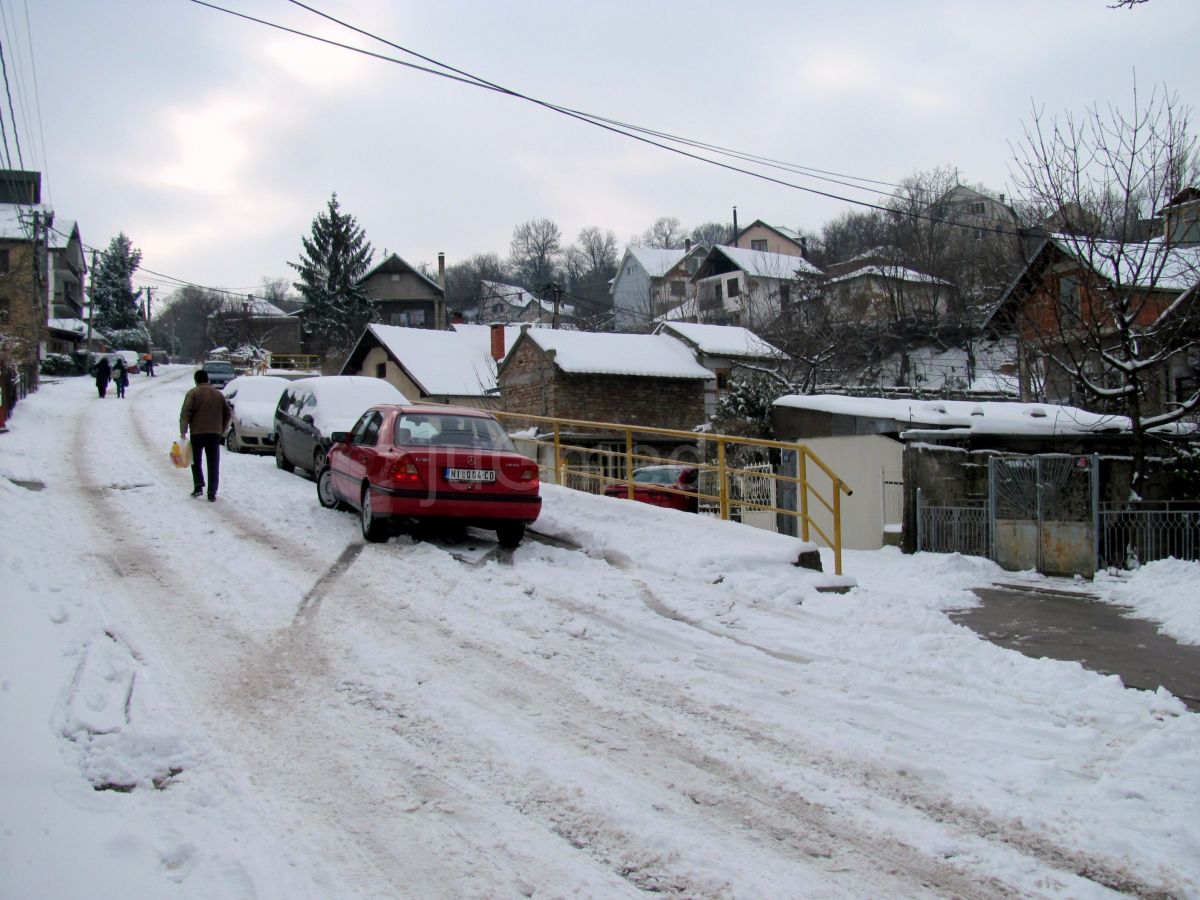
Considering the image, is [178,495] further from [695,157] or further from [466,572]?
[695,157]

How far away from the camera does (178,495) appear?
41.7 feet

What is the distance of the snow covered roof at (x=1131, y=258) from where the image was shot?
55.0ft

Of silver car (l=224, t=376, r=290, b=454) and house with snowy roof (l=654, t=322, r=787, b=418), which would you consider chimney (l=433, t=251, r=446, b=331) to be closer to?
house with snowy roof (l=654, t=322, r=787, b=418)

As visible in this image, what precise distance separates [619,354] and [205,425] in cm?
2401

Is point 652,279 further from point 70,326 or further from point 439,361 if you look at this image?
point 70,326

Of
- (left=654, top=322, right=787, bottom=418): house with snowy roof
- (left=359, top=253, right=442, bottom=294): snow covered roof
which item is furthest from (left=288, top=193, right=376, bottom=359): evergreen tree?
(left=654, top=322, right=787, bottom=418): house with snowy roof

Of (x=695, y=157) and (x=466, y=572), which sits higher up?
(x=695, y=157)

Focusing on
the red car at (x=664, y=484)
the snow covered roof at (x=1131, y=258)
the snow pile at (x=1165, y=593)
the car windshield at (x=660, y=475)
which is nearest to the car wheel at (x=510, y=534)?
the red car at (x=664, y=484)

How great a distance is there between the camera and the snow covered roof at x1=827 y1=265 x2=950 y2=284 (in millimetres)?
43781

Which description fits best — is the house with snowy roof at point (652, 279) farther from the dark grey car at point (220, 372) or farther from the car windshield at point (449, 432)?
the car windshield at point (449, 432)

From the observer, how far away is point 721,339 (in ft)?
→ 124

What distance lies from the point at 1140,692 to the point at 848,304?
3537 centimetres

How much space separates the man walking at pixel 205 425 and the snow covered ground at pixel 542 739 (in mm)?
3229

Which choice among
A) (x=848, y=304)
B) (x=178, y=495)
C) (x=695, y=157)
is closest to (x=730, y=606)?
(x=178, y=495)
